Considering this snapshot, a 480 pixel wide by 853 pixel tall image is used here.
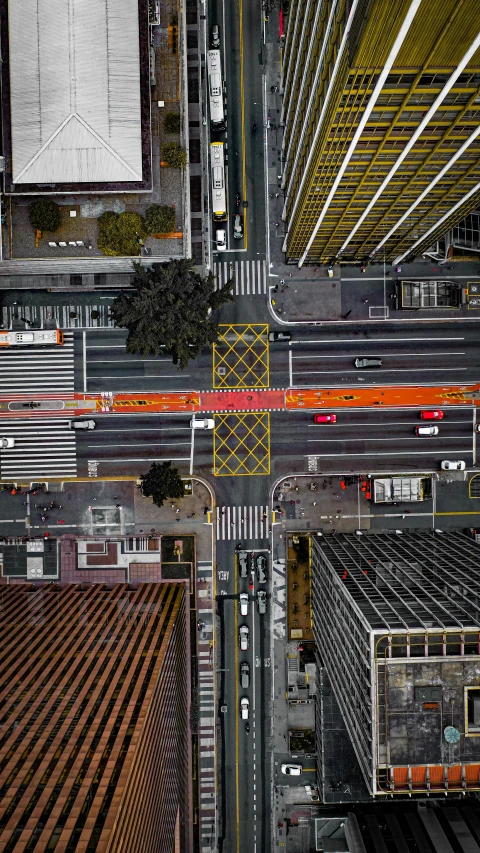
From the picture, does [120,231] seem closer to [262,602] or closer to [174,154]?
[174,154]

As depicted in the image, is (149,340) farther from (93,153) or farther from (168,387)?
(93,153)

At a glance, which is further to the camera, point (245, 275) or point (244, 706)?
point (245, 275)

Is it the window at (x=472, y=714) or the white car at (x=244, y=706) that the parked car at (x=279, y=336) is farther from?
the white car at (x=244, y=706)

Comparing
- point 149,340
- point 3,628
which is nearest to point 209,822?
point 3,628

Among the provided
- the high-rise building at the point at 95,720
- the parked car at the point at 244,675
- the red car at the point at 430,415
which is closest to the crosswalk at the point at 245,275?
the red car at the point at 430,415

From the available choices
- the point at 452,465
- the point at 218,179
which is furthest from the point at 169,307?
the point at 452,465

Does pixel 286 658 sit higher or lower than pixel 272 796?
higher
